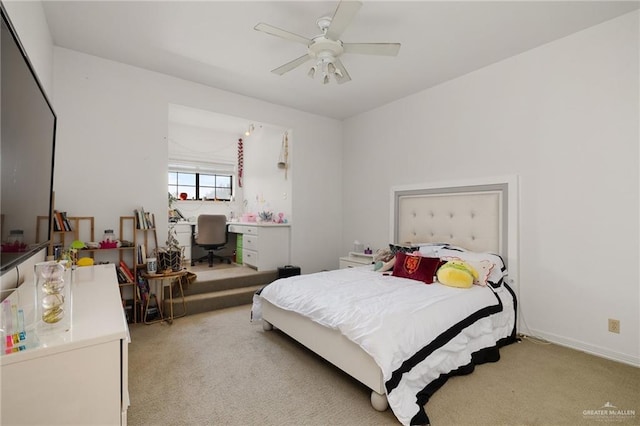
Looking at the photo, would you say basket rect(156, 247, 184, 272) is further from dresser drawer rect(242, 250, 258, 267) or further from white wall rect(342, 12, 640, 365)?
white wall rect(342, 12, 640, 365)

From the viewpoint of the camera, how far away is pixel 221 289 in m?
3.82

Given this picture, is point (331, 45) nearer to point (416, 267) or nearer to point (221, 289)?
point (416, 267)

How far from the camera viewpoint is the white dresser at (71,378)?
0.93m

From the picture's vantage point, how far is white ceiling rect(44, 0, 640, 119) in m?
2.24

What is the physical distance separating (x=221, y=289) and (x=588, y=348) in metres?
3.69

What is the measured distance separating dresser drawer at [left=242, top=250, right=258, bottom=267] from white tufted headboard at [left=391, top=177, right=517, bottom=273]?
6.45 feet

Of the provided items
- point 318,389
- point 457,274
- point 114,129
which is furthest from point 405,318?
point 114,129

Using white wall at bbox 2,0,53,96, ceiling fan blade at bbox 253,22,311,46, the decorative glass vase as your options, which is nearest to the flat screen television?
the decorative glass vase

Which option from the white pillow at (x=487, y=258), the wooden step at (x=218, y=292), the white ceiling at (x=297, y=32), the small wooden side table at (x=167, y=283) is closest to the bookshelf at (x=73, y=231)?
the small wooden side table at (x=167, y=283)

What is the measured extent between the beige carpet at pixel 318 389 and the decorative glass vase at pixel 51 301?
2.63ft

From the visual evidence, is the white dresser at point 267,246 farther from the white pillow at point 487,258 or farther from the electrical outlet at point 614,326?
the electrical outlet at point 614,326

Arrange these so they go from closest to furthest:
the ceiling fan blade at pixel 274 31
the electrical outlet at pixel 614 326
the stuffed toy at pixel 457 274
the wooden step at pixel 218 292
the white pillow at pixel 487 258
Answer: the ceiling fan blade at pixel 274 31 → the electrical outlet at pixel 614 326 → the stuffed toy at pixel 457 274 → the white pillow at pixel 487 258 → the wooden step at pixel 218 292

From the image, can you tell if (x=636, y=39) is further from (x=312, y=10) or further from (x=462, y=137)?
(x=312, y=10)

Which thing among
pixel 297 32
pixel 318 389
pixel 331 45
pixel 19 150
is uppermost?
pixel 297 32
